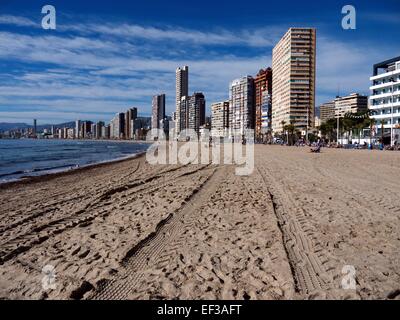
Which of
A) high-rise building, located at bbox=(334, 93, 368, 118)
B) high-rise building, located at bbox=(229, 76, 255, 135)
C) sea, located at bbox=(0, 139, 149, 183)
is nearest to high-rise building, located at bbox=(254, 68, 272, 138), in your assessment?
high-rise building, located at bbox=(229, 76, 255, 135)

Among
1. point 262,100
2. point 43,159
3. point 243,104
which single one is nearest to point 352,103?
point 262,100

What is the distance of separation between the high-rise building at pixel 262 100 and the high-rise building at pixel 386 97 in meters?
75.9

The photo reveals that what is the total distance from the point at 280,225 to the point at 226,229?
1.09 meters

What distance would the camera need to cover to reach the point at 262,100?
522ft

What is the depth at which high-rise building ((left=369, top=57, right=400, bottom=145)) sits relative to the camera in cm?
6556

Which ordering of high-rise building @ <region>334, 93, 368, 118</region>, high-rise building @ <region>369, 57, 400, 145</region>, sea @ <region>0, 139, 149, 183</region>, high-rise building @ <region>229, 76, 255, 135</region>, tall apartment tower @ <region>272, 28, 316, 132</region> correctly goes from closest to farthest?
sea @ <region>0, 139, 149, 183</region> < high-rise building @ <region>369, 57, 400, 145</region> < tall apartment tower @ <region>272, 28, 316, 132</region> < high-rise building @ <region>334, 93, 368, 118</region> < high-rise building @ <region>229, 76, 255, 135</region>

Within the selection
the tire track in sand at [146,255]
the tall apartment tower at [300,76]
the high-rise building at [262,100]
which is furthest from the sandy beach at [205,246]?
the high-rise building at [262,100]

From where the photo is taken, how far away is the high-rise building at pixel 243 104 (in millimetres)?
173250

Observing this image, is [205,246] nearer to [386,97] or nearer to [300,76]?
[386,97]

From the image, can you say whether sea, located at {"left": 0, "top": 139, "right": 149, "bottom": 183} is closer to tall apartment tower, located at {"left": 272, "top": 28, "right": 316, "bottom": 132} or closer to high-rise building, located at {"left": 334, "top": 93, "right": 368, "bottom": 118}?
tall apartment tower, located at {"left": 272, "top": 28, "right": 316, "bottom": 132}

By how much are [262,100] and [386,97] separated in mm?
91228

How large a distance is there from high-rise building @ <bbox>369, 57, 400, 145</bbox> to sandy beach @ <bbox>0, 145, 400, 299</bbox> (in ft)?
205

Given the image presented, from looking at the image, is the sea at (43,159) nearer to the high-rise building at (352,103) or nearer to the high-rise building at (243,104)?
the high-rise building at (243,104)
